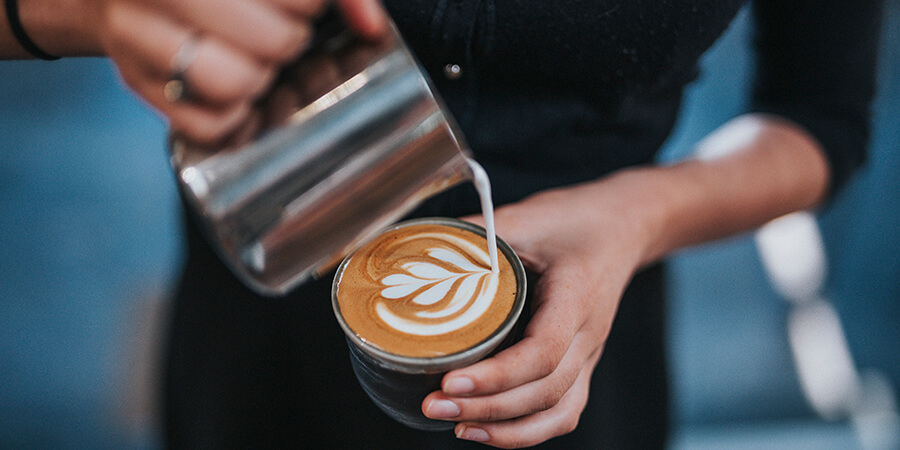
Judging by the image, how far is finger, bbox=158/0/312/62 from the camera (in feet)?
1.64

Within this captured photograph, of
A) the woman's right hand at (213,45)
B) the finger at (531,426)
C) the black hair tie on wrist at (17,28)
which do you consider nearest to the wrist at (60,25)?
the black hair tie on wrist at (17,28)

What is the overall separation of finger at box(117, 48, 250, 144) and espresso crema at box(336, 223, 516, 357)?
349 millimetres

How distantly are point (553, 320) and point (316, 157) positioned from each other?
382mm

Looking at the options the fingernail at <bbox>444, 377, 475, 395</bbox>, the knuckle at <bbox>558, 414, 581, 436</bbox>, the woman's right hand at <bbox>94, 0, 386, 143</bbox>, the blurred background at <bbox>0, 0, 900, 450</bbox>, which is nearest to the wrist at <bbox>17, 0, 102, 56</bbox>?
the woman's right hand at <bbox>94, 0, 386, 143</bbox>

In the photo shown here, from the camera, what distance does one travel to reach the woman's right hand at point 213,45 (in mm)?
505

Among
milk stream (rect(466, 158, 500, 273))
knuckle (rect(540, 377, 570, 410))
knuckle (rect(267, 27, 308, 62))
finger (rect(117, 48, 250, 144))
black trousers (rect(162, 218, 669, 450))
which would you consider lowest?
black trousers (rect(162, 218, 669, 450))

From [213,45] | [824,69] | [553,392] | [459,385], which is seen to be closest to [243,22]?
[213,45]

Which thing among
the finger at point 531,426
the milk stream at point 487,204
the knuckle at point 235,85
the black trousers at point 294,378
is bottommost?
the black trousers at point 294,378

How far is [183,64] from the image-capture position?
1.68ft

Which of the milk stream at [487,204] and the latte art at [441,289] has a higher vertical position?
the milk stream at [487,204]

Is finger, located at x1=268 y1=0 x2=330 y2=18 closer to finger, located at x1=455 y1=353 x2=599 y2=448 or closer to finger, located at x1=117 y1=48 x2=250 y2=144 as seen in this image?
finger, located at x1=117 y1=48 x2=250 y2=144

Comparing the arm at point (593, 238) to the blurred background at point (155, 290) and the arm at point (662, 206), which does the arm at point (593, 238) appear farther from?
the blurred background at point (155, 290)

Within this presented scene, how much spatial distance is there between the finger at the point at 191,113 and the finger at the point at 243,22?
0.20 feet

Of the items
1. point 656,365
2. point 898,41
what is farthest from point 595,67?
point 898,41
